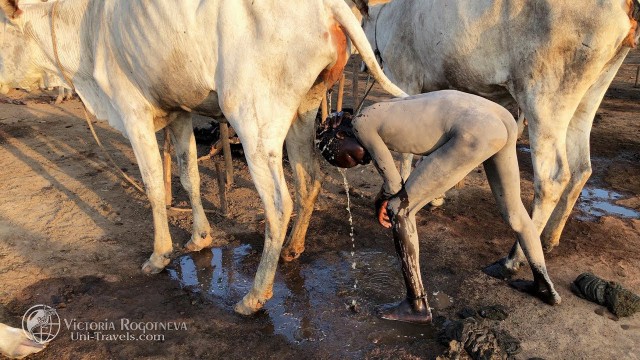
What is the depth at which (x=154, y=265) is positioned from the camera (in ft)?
16.0

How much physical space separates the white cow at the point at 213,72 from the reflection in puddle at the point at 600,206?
323 centimetres

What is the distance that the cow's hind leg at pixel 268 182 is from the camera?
159 inches

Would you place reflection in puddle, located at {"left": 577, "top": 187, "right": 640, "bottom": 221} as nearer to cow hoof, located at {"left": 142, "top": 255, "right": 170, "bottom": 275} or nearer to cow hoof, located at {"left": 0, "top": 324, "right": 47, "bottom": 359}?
cow hoof, located at {"left": 142, "top": 255, "right": 170, "bottom": 275}

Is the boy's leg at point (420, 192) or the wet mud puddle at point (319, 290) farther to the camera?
the wet mud puddle at point (319, 290)

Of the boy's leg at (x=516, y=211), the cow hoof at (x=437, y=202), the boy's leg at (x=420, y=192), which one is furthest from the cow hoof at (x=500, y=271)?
the cow hoof at (x=437, y=202)

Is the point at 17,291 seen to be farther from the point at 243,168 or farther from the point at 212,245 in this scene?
the point at 243,168

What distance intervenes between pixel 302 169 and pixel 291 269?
2.99ft

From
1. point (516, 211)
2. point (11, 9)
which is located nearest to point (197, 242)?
point (11, 9)

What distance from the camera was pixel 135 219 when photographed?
19.4 feet

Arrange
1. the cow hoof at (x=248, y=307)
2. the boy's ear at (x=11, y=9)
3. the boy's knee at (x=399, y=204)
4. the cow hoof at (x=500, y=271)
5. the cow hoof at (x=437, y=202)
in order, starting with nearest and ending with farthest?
the boy's knee at (x=399, y=204) < the cow hoof at (x=248, y=307) < the cow hoof at (x=500, y=271) < the boy's ear at (x=11, y=9) < the cow hoof at (x=437, y=202)

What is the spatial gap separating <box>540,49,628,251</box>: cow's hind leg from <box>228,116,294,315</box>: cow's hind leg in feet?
8.61

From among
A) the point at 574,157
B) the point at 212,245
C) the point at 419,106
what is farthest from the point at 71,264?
the point at 574,157

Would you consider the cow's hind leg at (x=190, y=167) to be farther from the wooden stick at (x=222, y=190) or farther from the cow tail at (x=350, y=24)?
the cow tail at (x=350, y=24)

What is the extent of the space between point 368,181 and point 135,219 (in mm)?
2886
